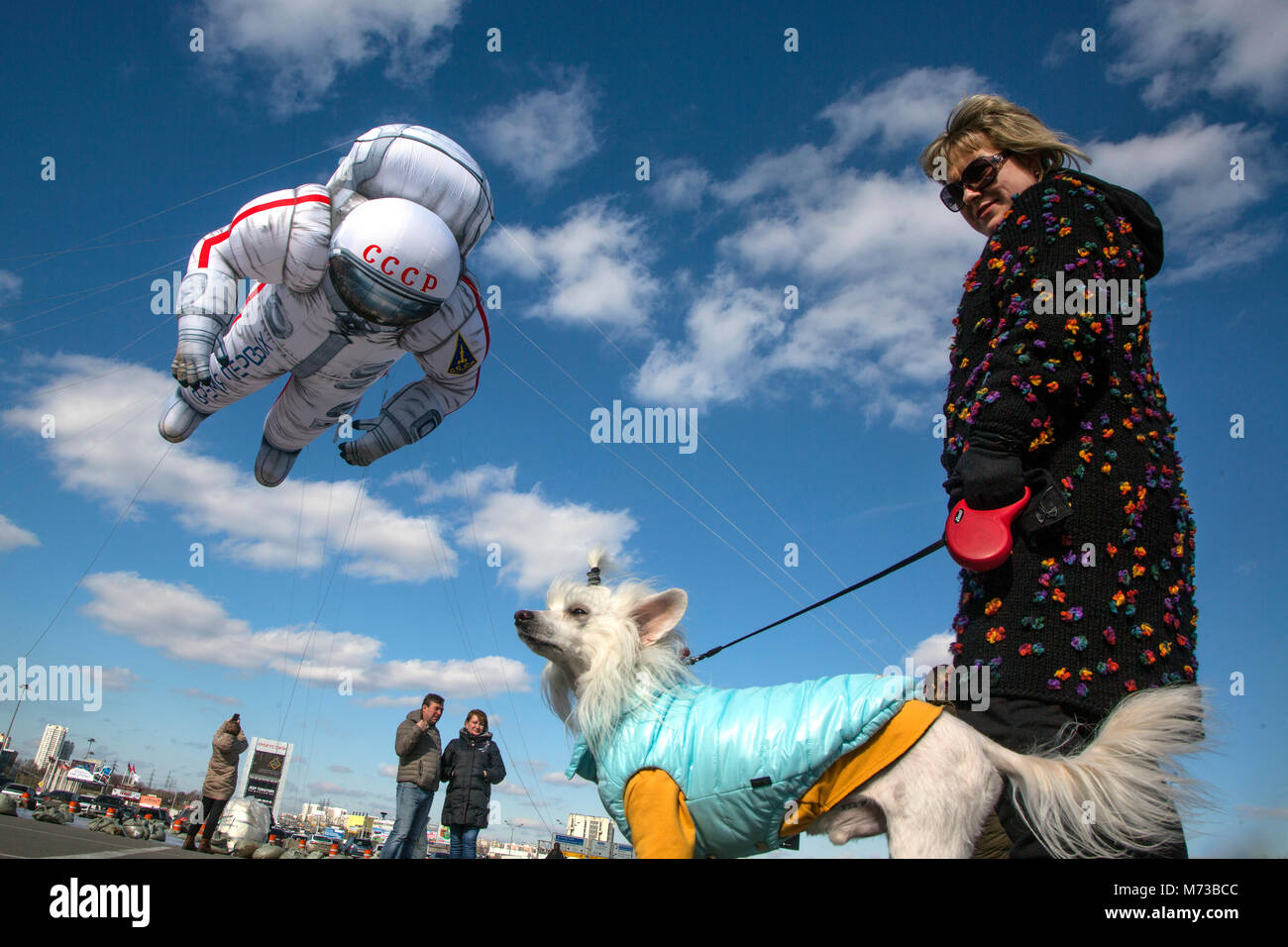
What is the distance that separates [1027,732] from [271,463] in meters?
9.31

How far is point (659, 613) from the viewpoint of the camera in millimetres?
2861

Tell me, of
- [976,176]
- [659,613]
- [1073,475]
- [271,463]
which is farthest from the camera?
[271,463]

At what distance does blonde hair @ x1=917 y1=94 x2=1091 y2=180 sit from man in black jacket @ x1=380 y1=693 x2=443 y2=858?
6583mm

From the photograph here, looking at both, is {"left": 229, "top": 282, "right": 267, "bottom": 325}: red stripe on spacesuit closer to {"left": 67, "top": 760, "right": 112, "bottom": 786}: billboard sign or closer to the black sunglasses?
the black sunglasses

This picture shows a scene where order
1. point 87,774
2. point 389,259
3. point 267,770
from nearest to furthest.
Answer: point 389,259, point 267,770, point 87,774

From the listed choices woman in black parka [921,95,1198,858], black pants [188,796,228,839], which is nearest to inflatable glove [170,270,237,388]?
black pants [188,796,228,839]

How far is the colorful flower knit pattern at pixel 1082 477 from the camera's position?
6.07ft

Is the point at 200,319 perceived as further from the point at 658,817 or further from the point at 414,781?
the point at 658,817

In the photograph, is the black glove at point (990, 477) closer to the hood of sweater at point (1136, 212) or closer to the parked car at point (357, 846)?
the hood of sweater at point (1136, 212)

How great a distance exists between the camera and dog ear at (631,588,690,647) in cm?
283

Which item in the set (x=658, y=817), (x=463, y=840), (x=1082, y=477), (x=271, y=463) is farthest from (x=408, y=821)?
(x=1082, y=477)
